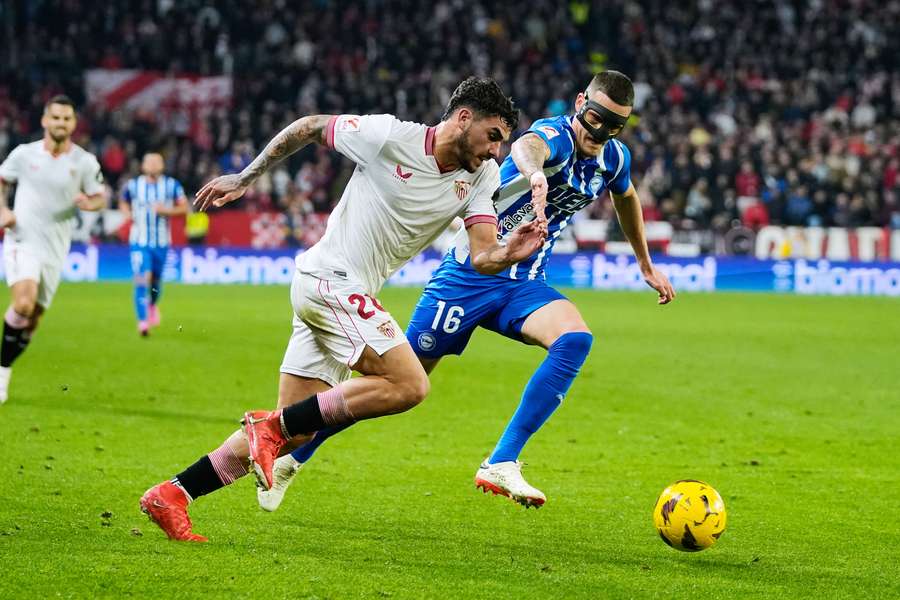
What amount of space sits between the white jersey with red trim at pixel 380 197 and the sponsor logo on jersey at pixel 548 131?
892 mm

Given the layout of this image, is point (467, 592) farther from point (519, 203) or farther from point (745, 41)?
point (745, 41)

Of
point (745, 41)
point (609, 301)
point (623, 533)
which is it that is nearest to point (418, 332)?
point (623, 533)

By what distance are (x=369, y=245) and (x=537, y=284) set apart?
145 cm

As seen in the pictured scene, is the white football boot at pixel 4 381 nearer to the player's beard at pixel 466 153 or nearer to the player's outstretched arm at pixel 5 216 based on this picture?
the player's outstretched arm at pixel 5 216

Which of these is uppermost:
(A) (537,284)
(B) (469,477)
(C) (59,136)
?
(C) (59,136)

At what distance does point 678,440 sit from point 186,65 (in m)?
24.8

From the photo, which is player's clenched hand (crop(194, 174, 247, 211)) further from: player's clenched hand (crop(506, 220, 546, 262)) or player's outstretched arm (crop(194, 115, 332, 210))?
player's clenched hand (crop(506, 220, 546, 262))

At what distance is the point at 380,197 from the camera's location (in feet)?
18.2

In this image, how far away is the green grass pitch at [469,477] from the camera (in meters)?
5.10

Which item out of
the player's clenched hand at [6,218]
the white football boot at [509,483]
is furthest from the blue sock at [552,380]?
the player's clenched hand at [6,218]

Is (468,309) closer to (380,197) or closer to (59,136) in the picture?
(380,197)

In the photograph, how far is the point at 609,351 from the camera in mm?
14656

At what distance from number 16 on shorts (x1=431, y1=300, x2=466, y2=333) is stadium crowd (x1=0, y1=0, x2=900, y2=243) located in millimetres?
19206

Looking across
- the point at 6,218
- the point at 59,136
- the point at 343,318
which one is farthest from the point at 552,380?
the point at 59,136
